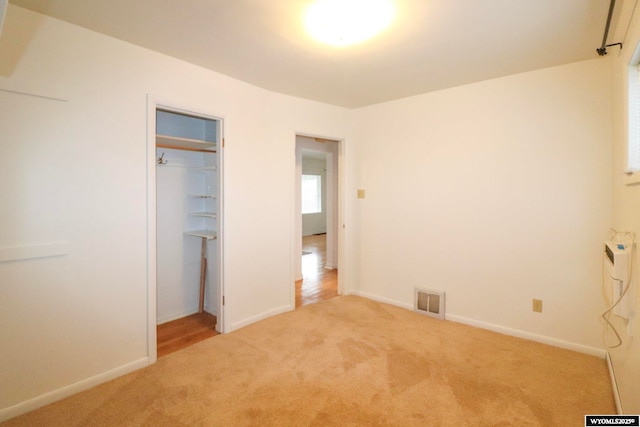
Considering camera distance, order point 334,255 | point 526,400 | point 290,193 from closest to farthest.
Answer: point 526,400 → point 290,193 → point 334,255

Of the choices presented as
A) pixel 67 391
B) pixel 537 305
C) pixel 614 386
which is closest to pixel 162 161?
pixel 67 391

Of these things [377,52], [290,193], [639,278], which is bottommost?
[639,278]

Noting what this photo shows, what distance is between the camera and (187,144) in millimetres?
3340

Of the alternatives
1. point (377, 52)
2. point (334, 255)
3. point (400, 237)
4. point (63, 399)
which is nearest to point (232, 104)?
point (377, 52)

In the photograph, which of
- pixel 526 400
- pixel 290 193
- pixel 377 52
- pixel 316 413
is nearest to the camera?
pixel 316 413

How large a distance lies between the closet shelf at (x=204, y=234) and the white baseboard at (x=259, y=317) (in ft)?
3.02

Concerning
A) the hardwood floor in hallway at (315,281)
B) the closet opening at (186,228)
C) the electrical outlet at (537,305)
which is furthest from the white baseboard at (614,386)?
the closet opening at (186,228)

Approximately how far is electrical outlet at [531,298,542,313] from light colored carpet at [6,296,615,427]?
1.00 feet

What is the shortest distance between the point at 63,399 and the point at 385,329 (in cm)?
260

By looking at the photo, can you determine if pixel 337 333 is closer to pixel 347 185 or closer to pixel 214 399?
pixel 214 399

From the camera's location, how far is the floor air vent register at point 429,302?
347 centimetres

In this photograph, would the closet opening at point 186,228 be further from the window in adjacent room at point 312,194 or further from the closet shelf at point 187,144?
the window in adjacent room at point 312,194

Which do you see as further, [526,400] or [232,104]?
[232,104]

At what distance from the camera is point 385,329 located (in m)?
3.18
